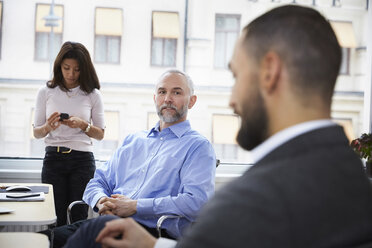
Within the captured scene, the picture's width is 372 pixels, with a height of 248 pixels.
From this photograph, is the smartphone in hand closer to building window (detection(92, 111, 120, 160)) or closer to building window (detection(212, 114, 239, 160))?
building window (detection(92, 111, 120, 160))

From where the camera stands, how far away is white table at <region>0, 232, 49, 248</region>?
5.29 ft

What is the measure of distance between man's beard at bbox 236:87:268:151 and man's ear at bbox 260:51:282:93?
28 mm

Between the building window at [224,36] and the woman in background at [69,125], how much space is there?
1.66 meters

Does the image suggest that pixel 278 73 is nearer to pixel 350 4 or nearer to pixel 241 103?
pixel 241 103

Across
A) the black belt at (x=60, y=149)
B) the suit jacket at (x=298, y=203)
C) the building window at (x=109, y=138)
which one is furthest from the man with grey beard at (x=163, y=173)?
the building window at (x=109, y=138)

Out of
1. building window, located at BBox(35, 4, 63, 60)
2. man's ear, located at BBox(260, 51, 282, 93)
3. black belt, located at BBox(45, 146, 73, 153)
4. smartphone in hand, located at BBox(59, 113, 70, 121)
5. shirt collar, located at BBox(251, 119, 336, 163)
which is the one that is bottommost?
black belt, located at BBox(45, 146, 73, 153)

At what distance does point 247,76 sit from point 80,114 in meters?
2.71

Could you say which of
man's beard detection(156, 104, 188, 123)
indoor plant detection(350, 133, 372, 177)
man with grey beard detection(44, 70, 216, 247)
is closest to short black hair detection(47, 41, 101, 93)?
man with grey beard detection(44, 70, 216, 247)

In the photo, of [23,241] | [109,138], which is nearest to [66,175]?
[109,138]

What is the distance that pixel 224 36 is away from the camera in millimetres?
4844

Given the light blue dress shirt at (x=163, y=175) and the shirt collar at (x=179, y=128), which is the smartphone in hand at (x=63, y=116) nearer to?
the light blue dress shirt at (x=163, y=175)

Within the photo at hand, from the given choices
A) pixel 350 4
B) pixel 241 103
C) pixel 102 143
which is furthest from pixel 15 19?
pixel 241 103

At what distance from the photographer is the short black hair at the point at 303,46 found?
2.96 ft

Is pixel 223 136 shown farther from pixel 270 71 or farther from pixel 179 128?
pixel 270 71
